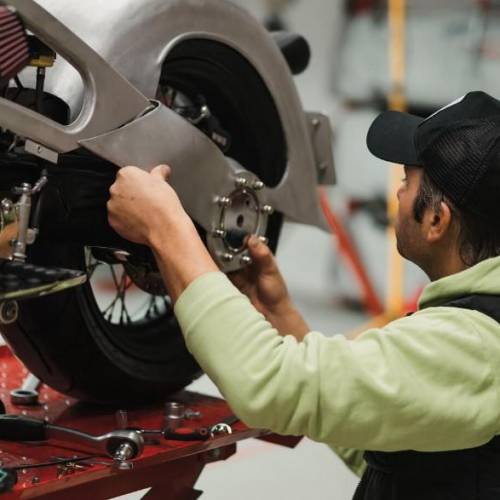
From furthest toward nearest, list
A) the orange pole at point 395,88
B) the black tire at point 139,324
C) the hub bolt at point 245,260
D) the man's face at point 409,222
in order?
1. the orange pole at point 395,88
2. the hub bolt at point 245,260
3. the black tire at point 139,324
4. the man's face at point 409,222

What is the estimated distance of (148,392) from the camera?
1573 mm

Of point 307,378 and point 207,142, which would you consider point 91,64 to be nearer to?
point 207,142

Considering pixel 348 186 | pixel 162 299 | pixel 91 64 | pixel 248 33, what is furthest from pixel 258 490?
pixel 348 186

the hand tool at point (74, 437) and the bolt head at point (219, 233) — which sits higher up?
the bolt head at point (219, 233)

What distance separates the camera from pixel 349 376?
1117mm

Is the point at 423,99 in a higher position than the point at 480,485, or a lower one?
higher

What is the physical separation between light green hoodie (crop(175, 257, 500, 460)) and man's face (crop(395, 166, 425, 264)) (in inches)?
6.1

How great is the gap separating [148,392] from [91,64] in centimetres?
57

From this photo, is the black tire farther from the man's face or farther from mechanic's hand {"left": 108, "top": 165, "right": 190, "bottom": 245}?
the man's face

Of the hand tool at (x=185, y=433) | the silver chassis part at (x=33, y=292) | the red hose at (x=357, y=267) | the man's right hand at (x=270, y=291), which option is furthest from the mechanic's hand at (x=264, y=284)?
the red hose at (x=357, y=267)

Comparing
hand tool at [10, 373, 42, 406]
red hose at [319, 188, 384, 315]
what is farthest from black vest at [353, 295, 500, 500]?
red hose at [319, 188, 384, 315]

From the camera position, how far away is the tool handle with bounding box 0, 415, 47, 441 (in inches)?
52.1

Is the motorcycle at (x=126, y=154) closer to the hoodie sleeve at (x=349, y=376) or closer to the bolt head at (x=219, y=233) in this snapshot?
the bolt head at (x=219, y=233)

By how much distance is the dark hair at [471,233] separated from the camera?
125 cm
